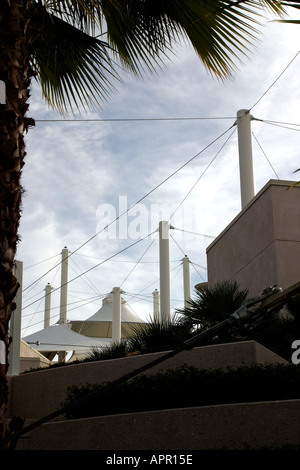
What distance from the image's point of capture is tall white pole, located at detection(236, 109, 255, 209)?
53.1 feet

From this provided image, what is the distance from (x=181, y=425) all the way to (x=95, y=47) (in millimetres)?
4936

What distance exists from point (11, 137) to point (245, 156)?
41.3 ft

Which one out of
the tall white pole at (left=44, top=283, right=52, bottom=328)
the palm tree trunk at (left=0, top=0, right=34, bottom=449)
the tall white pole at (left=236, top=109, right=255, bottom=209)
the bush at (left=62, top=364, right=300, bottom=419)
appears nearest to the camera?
the palm tree trunk at (left=0, top=0, right=34, bottom=449)

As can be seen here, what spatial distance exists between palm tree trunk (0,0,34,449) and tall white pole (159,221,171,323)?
1743 cm

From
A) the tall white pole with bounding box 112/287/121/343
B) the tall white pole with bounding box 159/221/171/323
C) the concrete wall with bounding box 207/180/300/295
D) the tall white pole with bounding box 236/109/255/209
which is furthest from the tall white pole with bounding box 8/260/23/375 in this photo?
the tall white pole with bounding box 112/287/121/343

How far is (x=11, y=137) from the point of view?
15.8 ft

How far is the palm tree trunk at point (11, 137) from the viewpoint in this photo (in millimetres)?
4418

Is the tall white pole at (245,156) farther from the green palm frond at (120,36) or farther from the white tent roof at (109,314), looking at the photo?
the white tent roof at (109,314)

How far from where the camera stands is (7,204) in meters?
4.64

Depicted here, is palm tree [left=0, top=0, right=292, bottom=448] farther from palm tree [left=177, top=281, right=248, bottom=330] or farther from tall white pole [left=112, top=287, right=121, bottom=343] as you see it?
tall white pole [left=112, top=287, right=121, bottom=343]

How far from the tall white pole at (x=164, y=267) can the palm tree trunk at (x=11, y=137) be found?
17427 millimetres
